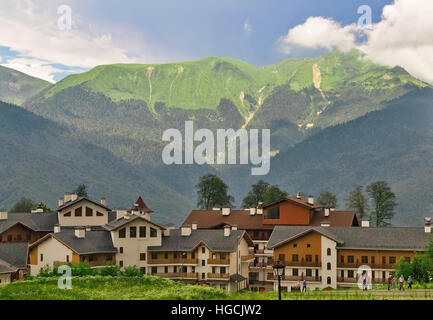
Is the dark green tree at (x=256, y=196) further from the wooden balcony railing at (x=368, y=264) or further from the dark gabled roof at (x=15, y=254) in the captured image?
the dark gabled roof at (x=15, y=254)

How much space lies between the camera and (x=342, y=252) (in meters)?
77.8

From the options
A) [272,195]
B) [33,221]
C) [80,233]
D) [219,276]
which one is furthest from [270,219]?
[33,221]

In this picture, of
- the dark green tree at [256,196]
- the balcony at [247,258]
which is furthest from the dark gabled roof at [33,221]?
the dark green tree at [256,196]

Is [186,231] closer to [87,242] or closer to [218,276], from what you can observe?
[218,276]

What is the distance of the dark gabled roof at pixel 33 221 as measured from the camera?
302 feet

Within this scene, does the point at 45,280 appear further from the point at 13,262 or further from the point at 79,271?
the point at 13,262

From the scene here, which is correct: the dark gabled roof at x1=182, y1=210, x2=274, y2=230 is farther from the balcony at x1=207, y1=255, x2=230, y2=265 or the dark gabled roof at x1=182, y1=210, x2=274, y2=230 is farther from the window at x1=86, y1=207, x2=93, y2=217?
the balcony at x1=207, y1=255, x2=230, y2=265

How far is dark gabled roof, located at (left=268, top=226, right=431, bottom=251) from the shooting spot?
75.8 m

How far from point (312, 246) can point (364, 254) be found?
626 cm

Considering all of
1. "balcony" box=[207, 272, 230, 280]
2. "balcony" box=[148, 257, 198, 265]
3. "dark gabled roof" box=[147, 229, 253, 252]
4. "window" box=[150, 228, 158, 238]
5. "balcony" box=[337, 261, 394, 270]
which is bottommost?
"balcony" box=[207, 272, 230, 280]

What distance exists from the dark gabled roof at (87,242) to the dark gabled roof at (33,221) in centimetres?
1615

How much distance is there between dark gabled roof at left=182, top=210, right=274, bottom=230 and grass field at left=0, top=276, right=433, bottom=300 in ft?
170

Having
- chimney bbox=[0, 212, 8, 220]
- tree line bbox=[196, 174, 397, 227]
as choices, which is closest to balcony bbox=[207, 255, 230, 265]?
chimney bbox=[0, 212, 8, 220]
